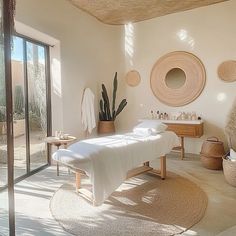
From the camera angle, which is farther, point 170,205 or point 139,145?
point 139,145

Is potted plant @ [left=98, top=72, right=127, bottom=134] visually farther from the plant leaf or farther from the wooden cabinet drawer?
the wooden cabinet drawer

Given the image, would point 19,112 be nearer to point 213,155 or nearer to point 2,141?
point 2,141

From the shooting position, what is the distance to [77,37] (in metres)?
4.63

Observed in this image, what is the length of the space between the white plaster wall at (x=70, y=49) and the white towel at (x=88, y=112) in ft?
0.30

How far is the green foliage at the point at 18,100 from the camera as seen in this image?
359cm

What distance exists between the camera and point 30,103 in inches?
152

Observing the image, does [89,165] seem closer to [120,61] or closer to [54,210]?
[54,210]

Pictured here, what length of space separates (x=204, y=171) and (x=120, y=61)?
316 cm

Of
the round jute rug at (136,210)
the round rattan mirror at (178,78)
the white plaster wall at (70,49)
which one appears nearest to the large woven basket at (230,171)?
the round jute rug at (136,210)

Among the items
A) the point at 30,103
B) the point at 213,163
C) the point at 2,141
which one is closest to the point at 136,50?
the point at 30,103

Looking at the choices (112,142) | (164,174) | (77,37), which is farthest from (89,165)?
(77,37)

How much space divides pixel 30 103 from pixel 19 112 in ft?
0.93

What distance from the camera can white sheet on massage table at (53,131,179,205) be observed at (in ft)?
8.13

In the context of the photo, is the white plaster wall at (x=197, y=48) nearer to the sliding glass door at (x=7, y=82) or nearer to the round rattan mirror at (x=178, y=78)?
the round rattan mirror at (x=178, y=78)
